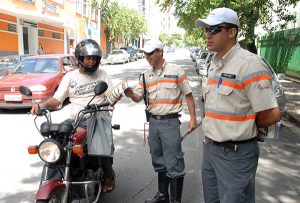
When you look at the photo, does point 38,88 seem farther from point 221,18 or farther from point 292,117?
point 221,18

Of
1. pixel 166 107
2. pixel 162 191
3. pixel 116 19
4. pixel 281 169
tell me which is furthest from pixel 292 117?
pixel 116 19

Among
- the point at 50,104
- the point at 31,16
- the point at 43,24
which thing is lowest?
the point at 50,104

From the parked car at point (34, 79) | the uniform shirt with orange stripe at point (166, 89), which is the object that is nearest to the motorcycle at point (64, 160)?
the uniform shirt with orange stripe at point (166, 89)

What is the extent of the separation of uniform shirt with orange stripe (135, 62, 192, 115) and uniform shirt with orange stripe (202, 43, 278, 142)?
1.09 m

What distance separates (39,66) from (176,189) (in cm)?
764

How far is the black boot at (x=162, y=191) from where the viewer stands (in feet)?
12.6

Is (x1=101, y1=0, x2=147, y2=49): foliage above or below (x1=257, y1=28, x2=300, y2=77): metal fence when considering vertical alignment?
above

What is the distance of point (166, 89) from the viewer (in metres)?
3.59

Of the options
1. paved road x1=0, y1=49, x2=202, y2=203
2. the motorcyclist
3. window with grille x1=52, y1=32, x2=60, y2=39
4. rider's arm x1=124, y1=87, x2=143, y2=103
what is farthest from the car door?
window with grille x1=52, y1=32, x2=60, y2=39

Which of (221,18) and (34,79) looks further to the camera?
(34,79)

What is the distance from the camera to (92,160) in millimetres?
3586

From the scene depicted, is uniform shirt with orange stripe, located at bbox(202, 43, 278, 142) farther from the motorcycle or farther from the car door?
the car door

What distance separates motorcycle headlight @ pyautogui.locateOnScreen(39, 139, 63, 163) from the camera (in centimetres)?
284

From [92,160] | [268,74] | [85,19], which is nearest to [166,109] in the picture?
[92,160]
